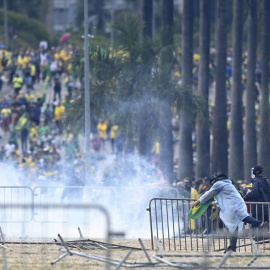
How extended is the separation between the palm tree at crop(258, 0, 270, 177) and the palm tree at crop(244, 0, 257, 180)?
0.34 metres

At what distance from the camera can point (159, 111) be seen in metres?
26.0

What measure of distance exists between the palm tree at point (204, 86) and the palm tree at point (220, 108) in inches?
14.7

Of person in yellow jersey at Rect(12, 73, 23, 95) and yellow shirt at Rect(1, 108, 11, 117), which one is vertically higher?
person in yellow jersey at Rect(12, 73, 23, 95)

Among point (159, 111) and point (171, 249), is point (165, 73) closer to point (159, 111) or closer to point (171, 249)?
point (159, 111)

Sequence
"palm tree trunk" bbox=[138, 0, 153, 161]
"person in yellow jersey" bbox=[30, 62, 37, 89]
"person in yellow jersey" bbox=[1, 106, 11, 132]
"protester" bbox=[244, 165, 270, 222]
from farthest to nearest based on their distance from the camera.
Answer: "person in yellow jersey" bbox=[30, 62, 37, 89]
"person in yellow jersey" bbox=[1, 106, 11, 132]
"palm tree trunk" bbox=[138, 0, 153, 161]
"protester" bbox=[244, 165, 270, 222]

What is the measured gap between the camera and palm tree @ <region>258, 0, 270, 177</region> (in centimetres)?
3033

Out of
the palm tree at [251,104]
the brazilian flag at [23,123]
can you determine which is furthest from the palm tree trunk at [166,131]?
the brazilian flag at [23,123]

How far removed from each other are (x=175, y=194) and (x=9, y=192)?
3.32 metres

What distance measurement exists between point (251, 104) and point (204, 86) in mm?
1760

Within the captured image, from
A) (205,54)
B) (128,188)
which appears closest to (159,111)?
(205,54)

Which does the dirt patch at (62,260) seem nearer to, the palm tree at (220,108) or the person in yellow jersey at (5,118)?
the palm tree at (220,108)

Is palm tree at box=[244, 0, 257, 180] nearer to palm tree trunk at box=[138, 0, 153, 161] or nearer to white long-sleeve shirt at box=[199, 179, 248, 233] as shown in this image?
palm tree trunk at box=[138, 0, 153, 161]

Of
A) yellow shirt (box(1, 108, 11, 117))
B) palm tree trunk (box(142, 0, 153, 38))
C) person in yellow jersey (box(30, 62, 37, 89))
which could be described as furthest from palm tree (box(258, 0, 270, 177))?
person in yellow jersey (box(30, 62, 37, 89))

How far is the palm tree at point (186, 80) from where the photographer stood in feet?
92.9
